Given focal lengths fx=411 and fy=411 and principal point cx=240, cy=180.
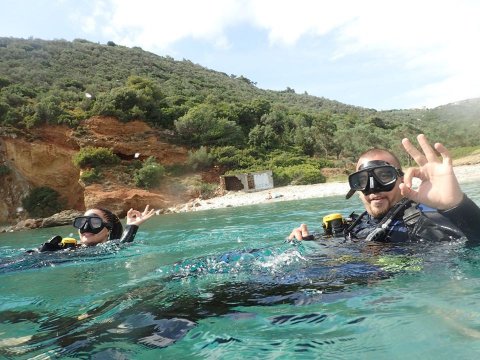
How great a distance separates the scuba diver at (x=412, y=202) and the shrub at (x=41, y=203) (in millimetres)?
25455

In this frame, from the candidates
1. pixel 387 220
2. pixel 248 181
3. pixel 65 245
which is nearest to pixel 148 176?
pixel 248 181

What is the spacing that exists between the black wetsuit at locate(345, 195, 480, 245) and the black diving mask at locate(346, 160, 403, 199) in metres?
0.23

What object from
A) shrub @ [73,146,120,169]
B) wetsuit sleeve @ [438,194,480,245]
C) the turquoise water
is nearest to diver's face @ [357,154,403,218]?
the turquoise water

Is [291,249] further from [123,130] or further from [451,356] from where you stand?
[123,130]

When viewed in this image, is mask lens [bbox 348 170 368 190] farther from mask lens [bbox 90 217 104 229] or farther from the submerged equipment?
mask lens [bbox 90 217 104 229]

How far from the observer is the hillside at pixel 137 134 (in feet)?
88.1

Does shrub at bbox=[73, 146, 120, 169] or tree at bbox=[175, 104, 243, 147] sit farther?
tree at bbox=[175, 104, 243, 147]

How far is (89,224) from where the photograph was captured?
6055mm

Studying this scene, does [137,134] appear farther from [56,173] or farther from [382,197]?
[382,197]

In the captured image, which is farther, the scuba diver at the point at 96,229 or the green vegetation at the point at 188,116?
the green vegetation at the point at 188,116

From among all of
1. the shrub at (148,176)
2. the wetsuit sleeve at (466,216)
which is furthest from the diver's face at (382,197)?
the shrub at (148,176)

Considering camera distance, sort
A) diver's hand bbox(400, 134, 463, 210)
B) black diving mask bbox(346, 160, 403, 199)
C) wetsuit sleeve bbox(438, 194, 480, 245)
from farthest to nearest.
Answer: black diving mask bbox(346, 160, 403, 199)
wetsuit sleeve bbox(438, 194, 480, 245)
diver's hand bbox(400, 134, 463, 210)

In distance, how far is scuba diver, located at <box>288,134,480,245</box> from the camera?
2.57 metres

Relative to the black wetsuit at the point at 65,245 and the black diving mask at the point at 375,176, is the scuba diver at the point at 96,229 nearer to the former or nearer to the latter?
the black wetsuit at the point at 65,245
